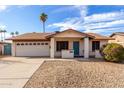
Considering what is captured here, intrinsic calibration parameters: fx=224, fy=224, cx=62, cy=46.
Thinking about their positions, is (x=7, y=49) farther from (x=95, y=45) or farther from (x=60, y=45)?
(x=95, y=45)

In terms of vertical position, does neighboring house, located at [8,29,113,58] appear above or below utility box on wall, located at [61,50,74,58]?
above

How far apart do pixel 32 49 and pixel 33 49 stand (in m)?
0.12

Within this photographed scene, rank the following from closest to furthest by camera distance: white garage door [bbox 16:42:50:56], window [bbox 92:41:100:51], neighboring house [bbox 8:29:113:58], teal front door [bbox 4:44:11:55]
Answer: neighboring house [bbox 8:29:113:58]
window [bbox 92:41:100:51]
white garage door [bbox 16:42:50:56]
teal front door [bbox 4:44:11:55]

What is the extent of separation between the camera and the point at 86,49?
25.0 m

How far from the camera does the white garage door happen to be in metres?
27.6

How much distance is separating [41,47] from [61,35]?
4.01 metres

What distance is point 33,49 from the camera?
91.1 ft

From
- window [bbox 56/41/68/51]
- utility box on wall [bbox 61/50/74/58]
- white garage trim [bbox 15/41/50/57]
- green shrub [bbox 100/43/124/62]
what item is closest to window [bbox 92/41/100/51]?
window [bbox 56/41/68/51]

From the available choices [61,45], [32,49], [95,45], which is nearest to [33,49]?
[32,49]

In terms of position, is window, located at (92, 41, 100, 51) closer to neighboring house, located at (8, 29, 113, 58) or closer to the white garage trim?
neighboring house, located at (8, 29, 113, 58)

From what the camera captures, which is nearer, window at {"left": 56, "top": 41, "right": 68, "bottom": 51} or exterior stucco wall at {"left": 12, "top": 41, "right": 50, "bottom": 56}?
window at {"left": 56, "top": 41, "right": 68, "bottom": 51}

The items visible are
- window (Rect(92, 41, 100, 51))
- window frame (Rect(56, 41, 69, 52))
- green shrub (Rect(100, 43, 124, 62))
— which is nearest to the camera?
green shrub (Rect(100, 43, 124, 62))
